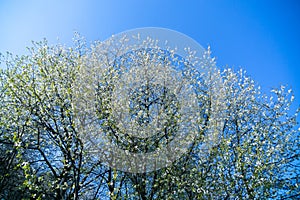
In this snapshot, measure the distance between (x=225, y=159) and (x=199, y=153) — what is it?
0.85 metres

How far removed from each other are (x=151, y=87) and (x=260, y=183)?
4773 mm

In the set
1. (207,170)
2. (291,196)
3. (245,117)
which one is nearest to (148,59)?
(245,117)

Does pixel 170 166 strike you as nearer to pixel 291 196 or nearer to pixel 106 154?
pixel 106 154

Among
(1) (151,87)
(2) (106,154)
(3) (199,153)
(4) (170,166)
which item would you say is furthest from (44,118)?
(3) (199,153)

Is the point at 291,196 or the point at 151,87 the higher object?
the point at 151,87

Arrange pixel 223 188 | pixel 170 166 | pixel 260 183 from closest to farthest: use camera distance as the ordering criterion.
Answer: pixel 260 183 < pixel 223 188 < pixel 170 166

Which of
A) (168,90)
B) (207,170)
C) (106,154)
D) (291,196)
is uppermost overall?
(168,90)

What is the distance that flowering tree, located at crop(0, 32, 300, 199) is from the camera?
8055 mm

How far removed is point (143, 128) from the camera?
8500mm

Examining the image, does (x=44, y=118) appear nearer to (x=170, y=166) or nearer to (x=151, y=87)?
(x=151, y=87)

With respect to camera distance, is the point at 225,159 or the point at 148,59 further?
the point at 148,59

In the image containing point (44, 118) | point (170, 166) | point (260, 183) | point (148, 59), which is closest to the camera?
point (260, 183)

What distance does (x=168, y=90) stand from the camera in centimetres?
1038

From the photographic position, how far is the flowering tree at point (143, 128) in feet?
26.4
